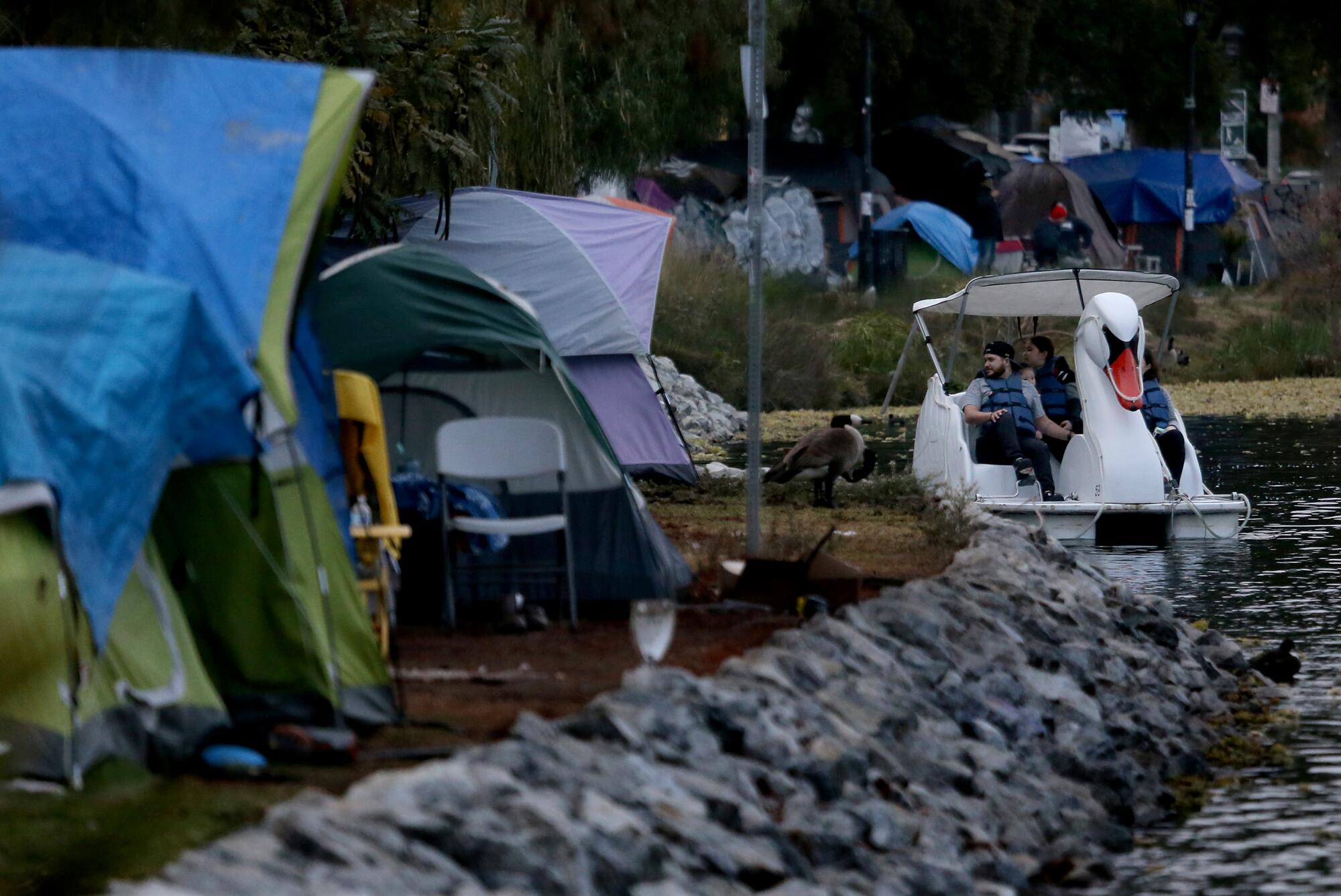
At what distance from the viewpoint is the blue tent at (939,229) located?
4319 cm

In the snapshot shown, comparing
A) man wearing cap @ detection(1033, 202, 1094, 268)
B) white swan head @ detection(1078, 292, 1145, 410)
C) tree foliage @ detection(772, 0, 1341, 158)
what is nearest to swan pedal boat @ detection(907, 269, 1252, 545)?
white swan head @ detection(1078, 292, 1145, 410)

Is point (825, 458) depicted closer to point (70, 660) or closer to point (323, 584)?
point (323, 584)

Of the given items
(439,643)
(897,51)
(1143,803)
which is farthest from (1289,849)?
(897,51)

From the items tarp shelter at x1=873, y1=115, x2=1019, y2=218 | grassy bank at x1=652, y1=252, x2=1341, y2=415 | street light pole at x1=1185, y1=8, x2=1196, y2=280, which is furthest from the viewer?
tarp shelter at x1=873, y1=115, x2=1019, y2=218

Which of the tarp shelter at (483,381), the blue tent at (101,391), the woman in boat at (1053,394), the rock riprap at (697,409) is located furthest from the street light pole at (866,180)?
the blue tent at (101,391)

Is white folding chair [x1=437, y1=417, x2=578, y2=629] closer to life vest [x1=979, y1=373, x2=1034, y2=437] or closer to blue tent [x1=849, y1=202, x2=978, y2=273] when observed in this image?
life vest [x1=979, y1=373, x2=1034, y2=437]

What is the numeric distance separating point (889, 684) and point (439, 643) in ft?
7.23

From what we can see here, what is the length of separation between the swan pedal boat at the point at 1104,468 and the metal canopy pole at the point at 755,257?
4198 mm

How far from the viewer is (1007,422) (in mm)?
17078

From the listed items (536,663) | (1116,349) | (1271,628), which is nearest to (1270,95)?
(1116,349)

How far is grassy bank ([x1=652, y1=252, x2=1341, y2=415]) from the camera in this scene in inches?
1235

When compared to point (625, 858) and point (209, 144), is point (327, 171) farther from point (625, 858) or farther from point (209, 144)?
point (625, 858)

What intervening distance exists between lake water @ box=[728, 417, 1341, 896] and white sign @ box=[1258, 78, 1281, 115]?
26830 millimetres

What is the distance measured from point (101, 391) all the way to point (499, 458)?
11.4 ft
